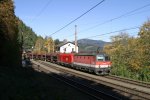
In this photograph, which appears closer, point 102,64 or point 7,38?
point 7,38

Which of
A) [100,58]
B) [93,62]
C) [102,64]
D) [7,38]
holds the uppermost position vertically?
[7,38]

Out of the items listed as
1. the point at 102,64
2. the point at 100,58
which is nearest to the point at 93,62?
the point at 100,58

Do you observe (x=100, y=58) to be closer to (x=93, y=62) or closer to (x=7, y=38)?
(x=93, y=62)

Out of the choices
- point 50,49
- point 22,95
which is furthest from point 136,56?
point 50,49

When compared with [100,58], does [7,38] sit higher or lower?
higher

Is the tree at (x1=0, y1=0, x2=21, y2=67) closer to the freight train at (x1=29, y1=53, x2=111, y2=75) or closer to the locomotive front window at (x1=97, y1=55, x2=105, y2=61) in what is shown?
the freight train at (x1=29, y1=53, x2=111, y2=75)

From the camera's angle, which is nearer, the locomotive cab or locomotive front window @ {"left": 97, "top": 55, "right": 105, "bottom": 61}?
the locomotive cab

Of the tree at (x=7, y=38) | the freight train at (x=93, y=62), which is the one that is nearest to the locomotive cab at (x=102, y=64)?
the freight train at (x=93, y=62)

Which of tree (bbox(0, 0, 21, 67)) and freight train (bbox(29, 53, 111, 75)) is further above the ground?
tree (bbox(0, 0, 21, 67))

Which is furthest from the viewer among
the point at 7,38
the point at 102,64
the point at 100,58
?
the point at 100,58

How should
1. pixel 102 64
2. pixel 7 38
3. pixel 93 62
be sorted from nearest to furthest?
pixel 7 38
pixel 102 64
pixel 93 62

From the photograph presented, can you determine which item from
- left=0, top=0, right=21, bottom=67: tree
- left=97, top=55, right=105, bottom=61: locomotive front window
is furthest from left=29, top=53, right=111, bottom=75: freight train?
left=0, top=0, right=21, bottom=67: tree

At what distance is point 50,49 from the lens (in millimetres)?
138750

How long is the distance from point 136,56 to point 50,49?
89508 millimetres
